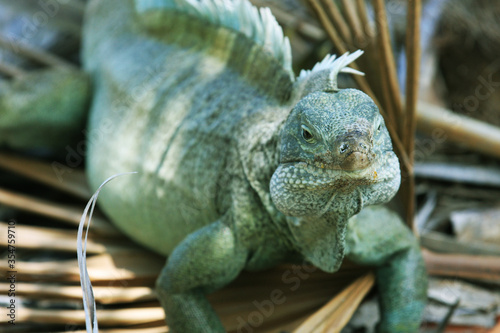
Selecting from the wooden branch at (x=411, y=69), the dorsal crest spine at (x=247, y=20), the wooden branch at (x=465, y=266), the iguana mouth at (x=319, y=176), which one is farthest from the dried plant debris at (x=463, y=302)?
the dorsal crest spine at (x=247, y=20)

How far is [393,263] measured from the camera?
8.80ft

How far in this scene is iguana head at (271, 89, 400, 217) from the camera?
1.76 meters

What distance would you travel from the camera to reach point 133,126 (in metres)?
3.37

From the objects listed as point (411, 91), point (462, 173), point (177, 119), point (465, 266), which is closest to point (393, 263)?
point (465, 266)

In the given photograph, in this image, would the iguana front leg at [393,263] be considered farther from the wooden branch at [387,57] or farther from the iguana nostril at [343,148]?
the iguana nostril at [343,148]

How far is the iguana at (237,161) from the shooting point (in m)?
1.90

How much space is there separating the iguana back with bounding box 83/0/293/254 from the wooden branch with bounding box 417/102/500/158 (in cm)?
139

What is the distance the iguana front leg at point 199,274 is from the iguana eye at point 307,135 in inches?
29.8

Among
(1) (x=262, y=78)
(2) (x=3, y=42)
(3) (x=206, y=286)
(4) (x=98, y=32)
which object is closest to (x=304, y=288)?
(3) (x=206, y=286)

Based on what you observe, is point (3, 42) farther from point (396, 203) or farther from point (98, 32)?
point (396, 203)

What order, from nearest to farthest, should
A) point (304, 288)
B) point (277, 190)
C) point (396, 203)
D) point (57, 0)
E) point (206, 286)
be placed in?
point (277, 190) < point (206, 286) < point (304, 288) < point (396, 203) < point (57, 0)

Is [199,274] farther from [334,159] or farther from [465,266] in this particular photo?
[465,266]

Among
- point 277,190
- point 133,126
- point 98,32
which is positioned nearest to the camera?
point 277,190

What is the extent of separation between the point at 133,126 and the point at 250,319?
1411mm
